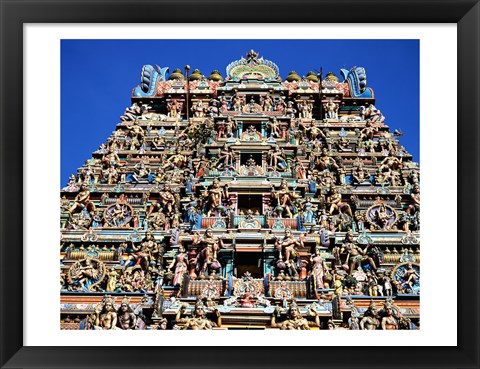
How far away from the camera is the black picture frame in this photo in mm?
12898

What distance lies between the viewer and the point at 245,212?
20.5 metres

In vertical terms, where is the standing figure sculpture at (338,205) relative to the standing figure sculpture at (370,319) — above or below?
above

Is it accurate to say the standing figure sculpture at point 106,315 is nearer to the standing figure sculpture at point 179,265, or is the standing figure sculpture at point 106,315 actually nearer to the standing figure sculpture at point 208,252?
the standing figure sculpture at point 179,265

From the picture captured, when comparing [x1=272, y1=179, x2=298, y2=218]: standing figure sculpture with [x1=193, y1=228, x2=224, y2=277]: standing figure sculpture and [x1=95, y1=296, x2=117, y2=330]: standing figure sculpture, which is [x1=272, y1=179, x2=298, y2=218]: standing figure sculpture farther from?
[x1=95, y1=296, x2=117, y2=330]: standing figure sculpture

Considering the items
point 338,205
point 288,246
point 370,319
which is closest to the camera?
point 370,319

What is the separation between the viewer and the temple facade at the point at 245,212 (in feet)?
54.7

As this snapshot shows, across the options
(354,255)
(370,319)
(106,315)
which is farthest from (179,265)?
(370,319)
